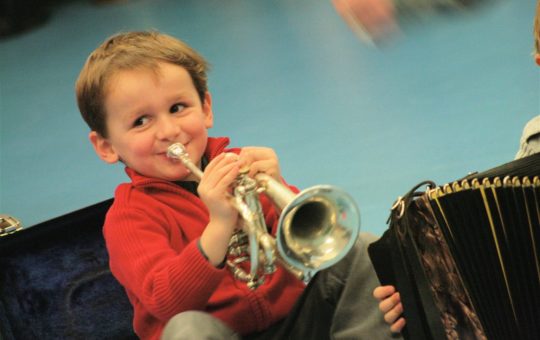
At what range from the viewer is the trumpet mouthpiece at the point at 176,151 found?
1.73 metres

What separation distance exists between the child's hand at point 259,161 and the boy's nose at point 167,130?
6.5 inches

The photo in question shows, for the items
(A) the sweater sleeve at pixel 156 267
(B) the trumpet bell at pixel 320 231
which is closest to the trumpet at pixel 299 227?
(B) the trumpet bell at pixel 320 231

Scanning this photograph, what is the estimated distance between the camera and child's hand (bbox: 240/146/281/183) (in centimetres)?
165

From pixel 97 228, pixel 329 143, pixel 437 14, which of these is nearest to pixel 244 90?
pixel 329 143

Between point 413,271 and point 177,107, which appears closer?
point 413,271

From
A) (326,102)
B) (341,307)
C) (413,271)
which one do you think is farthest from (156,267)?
(326,102)

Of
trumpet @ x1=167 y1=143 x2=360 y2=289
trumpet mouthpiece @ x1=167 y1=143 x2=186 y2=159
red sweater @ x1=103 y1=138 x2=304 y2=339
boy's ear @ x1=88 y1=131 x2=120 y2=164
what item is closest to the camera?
trumpet @ x1=167 y1=143 x2=360 y2=289

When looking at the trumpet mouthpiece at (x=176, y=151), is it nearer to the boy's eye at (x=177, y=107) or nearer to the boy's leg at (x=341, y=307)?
the boy's eye at (x=177, y=107)

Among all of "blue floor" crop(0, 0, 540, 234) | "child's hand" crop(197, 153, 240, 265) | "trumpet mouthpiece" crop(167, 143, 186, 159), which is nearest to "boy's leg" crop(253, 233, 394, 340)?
"child's hand" crop(197, 153, 240, 265)

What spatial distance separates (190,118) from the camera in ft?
5.86

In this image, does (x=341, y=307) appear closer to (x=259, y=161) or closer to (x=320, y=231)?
(x=320, y=231)

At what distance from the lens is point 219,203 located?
1573 mm

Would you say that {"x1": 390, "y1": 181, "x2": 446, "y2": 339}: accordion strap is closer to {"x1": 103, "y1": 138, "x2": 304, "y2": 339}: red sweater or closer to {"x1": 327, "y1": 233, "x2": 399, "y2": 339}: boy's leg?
{"x1": 327, "y1": 233, "x2": 399, "y2": 339}: boy's leg

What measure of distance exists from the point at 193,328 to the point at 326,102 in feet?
7.71
